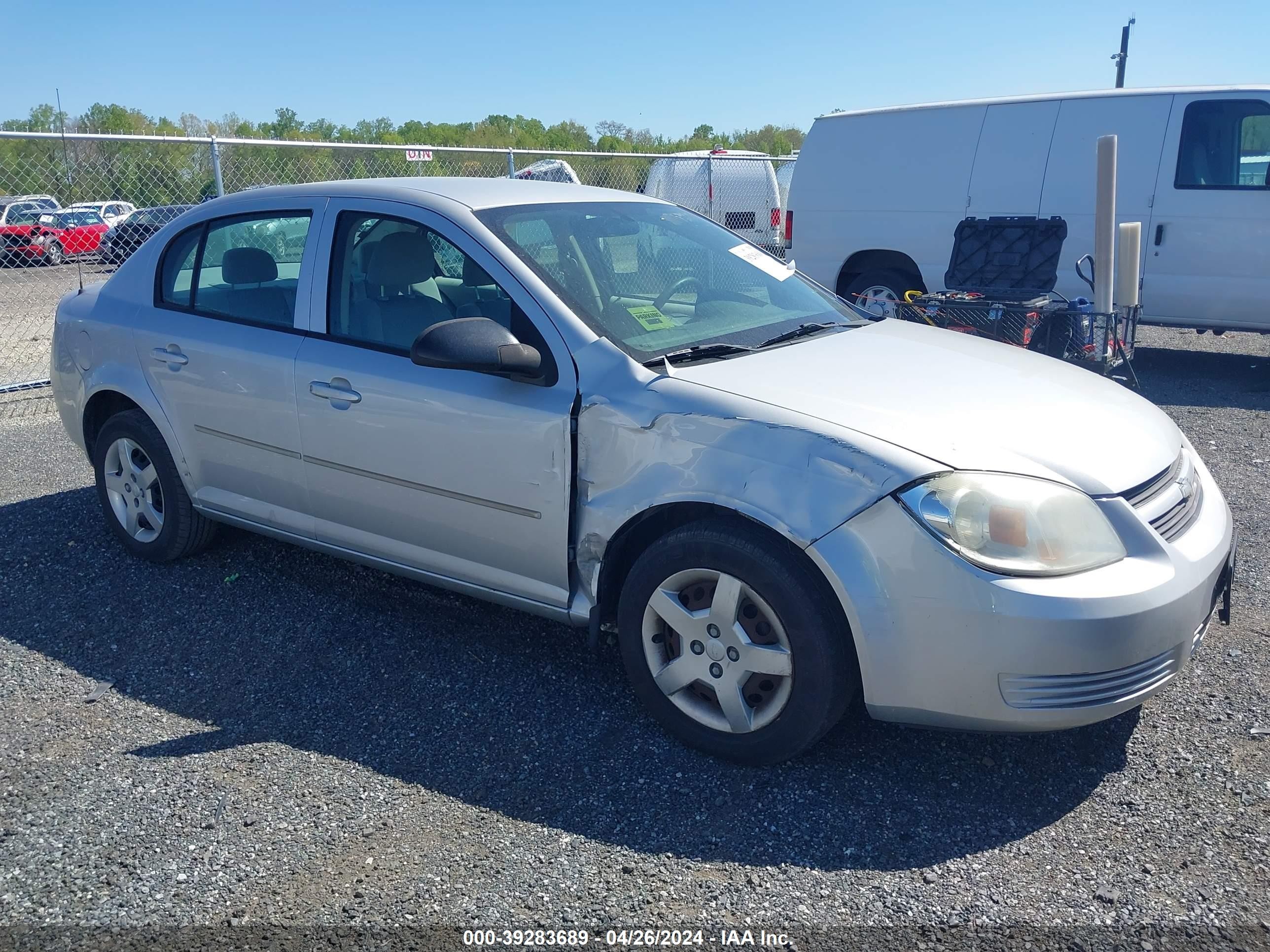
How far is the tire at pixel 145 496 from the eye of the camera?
4.64m

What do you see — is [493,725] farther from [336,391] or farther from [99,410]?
[99,410]

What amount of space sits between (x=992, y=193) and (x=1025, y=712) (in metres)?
7.58

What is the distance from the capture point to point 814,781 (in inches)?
121

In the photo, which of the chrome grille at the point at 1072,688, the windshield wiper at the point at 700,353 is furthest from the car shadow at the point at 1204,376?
the chrome grille at the point at 1072,688

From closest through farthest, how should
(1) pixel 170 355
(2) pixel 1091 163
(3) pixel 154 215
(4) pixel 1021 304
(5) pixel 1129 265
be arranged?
(1) pixel 170 355 → (5) pixel 1129 265 → (4) pixel 1021 304 → (2) pixel 1091 163 → (3) pixel 154 215

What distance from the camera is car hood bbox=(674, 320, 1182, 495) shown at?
290 centimetres

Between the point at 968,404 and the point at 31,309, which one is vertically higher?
the point at 968,404

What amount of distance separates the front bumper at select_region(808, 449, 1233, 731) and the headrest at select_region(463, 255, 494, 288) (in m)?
1.52

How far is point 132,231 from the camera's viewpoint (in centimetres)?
1024

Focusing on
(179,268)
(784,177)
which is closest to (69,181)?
(179,268)

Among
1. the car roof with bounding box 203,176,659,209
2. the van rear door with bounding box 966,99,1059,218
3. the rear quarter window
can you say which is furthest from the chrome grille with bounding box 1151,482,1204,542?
the van rear door with bounding box 966,99,1059,218

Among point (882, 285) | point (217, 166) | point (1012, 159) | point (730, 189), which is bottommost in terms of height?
point (882, 285)

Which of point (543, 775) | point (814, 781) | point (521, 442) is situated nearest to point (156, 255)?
point (521, 442)

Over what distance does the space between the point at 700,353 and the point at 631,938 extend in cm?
177
